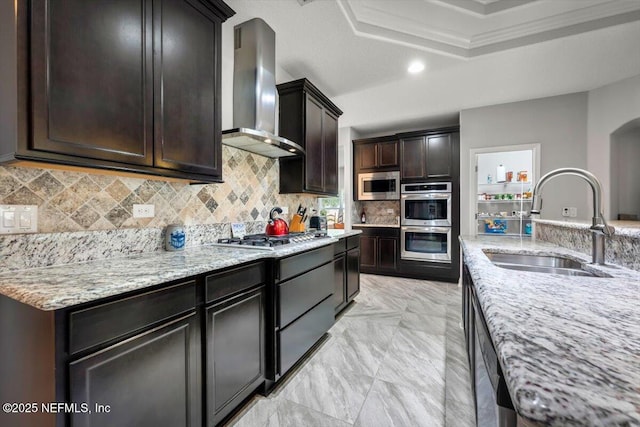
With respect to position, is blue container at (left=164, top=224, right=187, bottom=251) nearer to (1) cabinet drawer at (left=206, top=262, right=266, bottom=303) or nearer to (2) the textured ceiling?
(1) cabinet drawer at (left=206, top=262, right=266, bottom=303)

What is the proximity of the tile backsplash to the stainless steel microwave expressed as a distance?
256cm

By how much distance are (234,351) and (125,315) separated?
66 centimetres

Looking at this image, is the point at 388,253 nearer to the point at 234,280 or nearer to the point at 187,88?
the point at 234,280

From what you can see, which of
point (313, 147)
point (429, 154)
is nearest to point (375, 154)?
point (429, 154)

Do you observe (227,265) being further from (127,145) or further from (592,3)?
(592,3)

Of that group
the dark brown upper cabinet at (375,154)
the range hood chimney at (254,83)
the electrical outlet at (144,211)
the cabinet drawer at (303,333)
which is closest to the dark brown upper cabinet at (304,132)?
the range hood chimney at (254,83)

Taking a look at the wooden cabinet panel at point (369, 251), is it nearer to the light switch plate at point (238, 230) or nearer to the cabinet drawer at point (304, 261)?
the cabinet drawer at point (304, 261)

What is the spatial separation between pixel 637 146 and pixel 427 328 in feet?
11.8

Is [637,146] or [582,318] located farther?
[637,146]

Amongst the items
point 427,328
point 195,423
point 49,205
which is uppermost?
point 49,205

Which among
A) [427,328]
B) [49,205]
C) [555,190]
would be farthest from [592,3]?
[49,205]

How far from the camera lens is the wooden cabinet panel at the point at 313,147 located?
9.20ft

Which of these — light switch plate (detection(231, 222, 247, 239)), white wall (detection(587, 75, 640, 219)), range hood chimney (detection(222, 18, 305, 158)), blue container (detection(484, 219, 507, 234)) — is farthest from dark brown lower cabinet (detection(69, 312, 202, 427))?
blue container (detection(484, 219, 507, 234))

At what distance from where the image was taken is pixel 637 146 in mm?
3363
